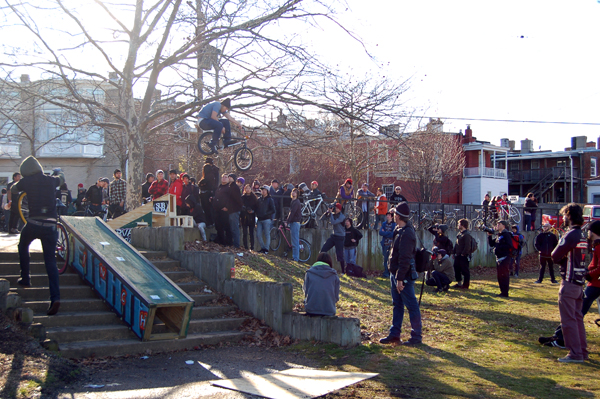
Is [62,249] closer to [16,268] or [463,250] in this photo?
[16,268]

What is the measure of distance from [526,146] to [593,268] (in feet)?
196

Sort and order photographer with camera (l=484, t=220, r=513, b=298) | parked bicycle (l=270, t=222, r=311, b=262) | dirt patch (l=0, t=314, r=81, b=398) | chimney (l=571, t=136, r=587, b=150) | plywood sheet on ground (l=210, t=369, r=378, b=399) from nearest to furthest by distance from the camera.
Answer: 1. dirt patch (l=0, t=314, r=81, b=398)
2. plywood sheet on ground (l=210, t=369, r=378, b=399)
3. photographer with camera (l=484, t=220, r=513, b=298)
4. parked bicycle (l=270, t=222, r=311, b=262)
5. chimney (l=571, t=136, r=587, b=150)

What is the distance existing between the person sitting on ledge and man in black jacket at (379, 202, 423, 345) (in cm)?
92

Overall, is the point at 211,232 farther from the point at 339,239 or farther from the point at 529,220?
the point at 529,220

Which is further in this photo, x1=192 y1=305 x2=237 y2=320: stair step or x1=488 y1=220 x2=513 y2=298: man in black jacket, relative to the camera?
x1=488 y1=220 x2=513 y2=298: man in black jacket

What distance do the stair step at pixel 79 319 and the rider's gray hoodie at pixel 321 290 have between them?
9.70ft

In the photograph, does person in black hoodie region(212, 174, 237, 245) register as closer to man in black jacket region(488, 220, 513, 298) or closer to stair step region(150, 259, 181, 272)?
stair step region(150, 259, 181, 272)

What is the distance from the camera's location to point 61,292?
842 cm

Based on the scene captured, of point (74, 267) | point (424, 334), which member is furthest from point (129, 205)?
point (424, 334)

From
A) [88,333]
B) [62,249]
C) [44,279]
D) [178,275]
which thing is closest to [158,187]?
[178,275]

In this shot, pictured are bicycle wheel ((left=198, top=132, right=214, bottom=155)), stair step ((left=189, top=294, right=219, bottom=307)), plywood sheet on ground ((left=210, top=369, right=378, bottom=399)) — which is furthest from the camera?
bicycle wheel ((left=198, top=132, right=214, bottom=155))

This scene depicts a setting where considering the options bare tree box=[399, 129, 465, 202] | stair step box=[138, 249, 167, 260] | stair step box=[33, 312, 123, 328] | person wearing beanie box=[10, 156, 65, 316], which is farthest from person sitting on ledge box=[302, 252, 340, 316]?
bare tree box=[399, 129, 465, 202]

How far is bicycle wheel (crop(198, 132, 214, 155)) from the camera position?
41.8 feet

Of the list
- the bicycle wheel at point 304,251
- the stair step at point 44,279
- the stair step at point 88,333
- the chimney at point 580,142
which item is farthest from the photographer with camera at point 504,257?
the chimney at point 580,142
